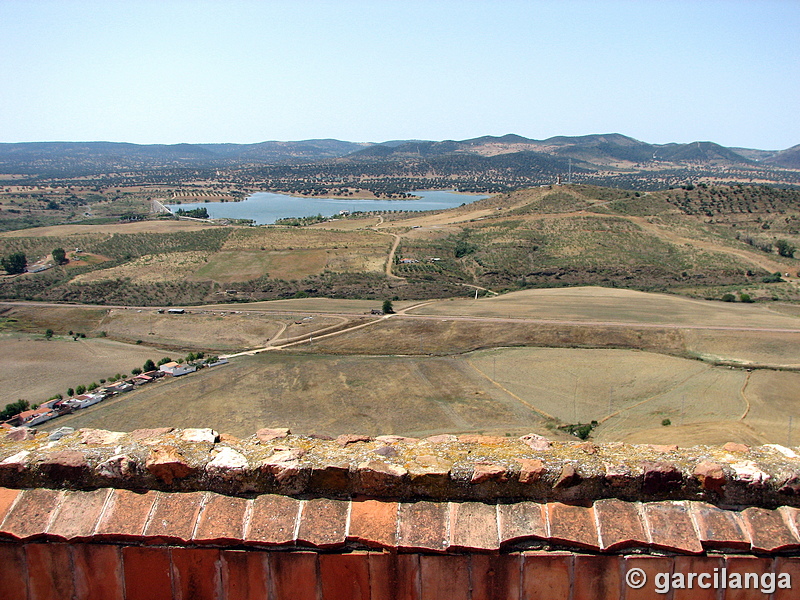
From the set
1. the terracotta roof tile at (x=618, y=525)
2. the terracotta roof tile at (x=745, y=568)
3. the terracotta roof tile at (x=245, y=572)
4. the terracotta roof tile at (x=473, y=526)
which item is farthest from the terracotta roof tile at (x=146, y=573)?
the terracotta roof tile at (x=745, y=568)

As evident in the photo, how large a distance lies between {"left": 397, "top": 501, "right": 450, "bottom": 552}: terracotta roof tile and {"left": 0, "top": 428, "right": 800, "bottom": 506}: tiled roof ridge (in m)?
0.09

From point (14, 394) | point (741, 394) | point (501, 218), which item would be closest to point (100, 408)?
point (14, 394)

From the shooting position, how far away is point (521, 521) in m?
3.64

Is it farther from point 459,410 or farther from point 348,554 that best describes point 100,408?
point 348,554

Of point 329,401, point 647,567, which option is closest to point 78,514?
point 647,567

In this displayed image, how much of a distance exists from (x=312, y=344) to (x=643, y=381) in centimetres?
2706

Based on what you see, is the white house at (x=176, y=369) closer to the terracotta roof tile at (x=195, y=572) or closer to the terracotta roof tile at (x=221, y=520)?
the terracotta roof tile at (x=221, y=520)

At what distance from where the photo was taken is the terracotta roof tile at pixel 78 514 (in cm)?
367

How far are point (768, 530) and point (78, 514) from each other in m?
4.61

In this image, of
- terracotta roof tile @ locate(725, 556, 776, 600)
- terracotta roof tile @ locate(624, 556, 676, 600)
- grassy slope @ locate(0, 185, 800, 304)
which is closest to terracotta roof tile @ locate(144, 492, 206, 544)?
terracotta roof tile @ locate(624, 556, 676, 600)

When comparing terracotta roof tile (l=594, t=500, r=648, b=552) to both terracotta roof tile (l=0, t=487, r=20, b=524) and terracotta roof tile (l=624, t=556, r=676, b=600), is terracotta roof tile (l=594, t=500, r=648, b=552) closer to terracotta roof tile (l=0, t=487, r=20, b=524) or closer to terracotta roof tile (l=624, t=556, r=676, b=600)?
terracotta roof tile (l=624, t=556, r=676, b=600)

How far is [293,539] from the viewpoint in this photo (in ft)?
11.6

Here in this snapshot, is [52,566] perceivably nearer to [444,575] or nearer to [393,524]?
[393,524]

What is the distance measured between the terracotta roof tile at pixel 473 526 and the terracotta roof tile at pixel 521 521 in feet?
0.16
